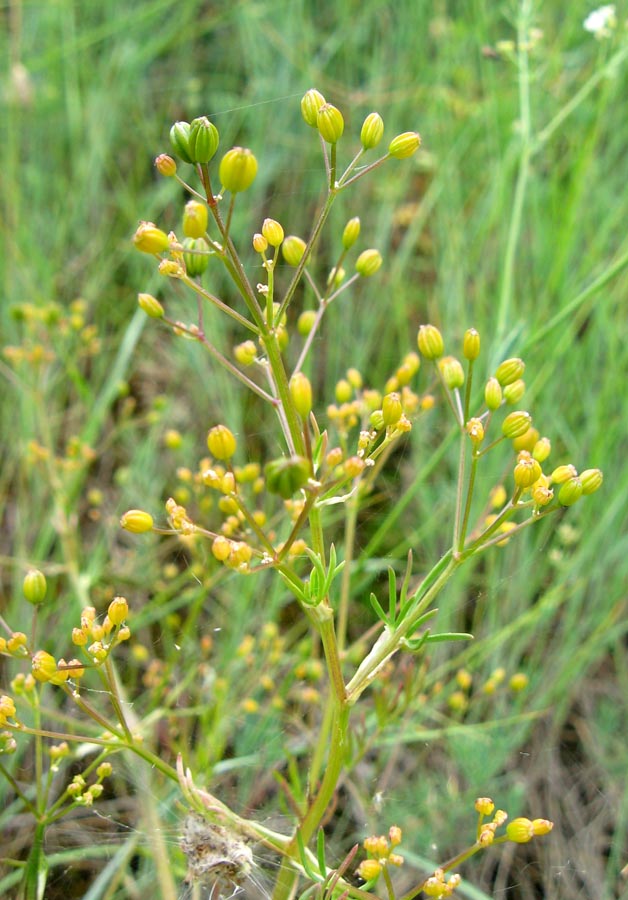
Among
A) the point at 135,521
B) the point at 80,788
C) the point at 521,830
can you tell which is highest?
the point at 135,521

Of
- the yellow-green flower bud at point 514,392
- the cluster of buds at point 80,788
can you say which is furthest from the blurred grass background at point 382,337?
the yellow-green flower bud at point 514,392

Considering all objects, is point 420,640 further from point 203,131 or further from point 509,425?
point 203,131

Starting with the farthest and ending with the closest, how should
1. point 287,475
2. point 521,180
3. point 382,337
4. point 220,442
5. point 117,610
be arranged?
point 382,337, point 521,180, point 117,610, point 220,442, point 287,475

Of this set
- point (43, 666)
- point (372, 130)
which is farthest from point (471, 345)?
point (43, 666)

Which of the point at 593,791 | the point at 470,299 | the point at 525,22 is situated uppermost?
the point at 525,22

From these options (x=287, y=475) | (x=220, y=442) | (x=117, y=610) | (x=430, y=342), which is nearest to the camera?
(x=287, y=475)

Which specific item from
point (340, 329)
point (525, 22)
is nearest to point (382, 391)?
point (340, 329)

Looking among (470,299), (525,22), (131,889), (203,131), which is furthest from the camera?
(470,299)

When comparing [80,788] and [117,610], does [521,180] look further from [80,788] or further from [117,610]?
[80,788]
